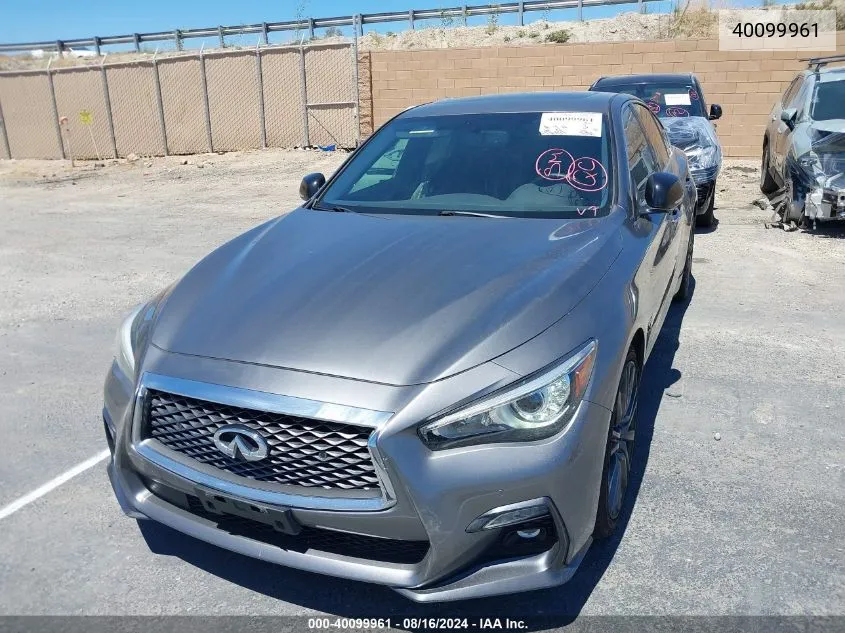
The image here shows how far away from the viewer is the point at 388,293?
8.61 ft

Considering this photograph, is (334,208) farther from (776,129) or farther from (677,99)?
(776,129)

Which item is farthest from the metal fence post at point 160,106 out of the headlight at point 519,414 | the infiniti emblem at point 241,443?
the headlight at point 519,414

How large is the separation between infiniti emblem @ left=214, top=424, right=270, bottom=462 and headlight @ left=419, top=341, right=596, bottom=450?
0.51 metres

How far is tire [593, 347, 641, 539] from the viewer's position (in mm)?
2604

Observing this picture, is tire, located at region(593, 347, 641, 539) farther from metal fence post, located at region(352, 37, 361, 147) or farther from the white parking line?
metal fence post, located at region(352, 37, 361, 147)

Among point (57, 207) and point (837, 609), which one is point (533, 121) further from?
point (57, 207)

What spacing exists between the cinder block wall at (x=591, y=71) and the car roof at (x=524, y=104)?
481 inches

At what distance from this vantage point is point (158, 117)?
20656 millimetres

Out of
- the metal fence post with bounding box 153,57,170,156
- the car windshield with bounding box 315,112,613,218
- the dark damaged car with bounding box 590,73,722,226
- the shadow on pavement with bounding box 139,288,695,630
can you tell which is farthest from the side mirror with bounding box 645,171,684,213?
the metal fence post with bounding box 153,57,170,156

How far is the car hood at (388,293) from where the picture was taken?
2.30 m

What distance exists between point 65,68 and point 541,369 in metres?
23.5

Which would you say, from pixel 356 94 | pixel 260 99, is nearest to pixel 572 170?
pixel 356 94

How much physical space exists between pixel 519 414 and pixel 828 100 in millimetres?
8379

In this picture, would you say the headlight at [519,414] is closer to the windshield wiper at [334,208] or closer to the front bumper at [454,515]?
the front bumper at [454,515]
